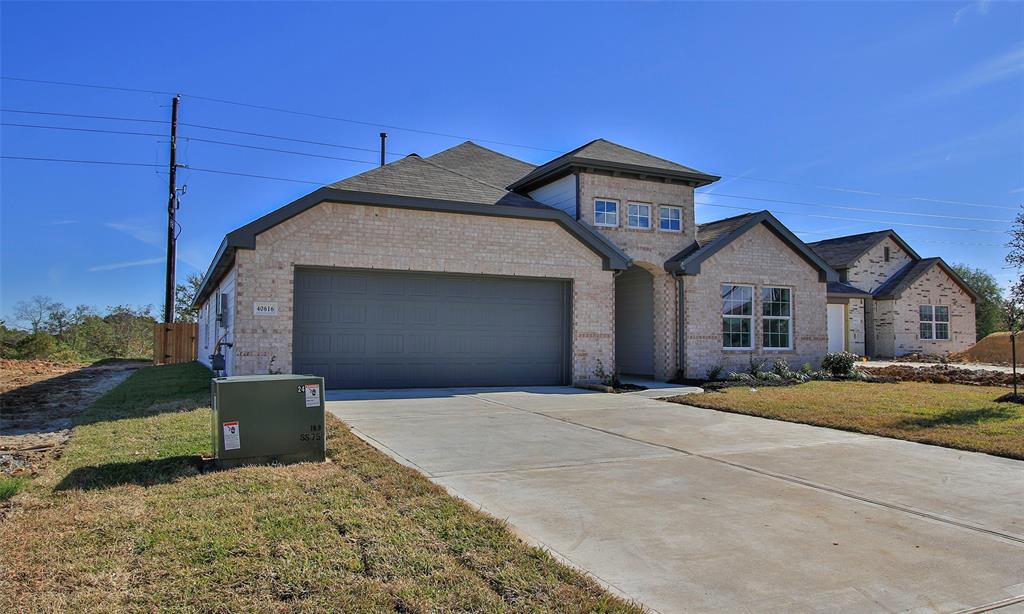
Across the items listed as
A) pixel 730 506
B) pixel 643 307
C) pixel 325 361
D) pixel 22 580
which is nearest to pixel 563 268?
pixel 643 307

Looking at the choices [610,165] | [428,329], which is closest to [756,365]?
[610,165]

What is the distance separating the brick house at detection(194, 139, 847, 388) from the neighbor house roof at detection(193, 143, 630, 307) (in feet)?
0.15

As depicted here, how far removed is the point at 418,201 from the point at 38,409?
318 inches

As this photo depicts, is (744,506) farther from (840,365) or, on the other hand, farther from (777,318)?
(777,318)

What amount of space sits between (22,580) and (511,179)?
64.4 ft

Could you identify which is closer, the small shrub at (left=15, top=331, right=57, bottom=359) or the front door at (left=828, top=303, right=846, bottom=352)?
the small shrub at (left=15, top=331, right=57, bottom=359)

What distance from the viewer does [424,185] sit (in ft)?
50.7

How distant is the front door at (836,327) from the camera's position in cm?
2889

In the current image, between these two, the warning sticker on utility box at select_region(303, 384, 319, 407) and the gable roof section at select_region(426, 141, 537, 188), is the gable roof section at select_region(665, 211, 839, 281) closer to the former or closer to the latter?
the gable roof section at select_region(426, 141, 537, 188)

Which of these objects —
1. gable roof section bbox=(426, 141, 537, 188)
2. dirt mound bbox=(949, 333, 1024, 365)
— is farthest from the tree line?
dirt mound bbox=(949, 333, 1024, 365)

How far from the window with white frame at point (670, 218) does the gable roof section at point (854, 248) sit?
15.3 metres

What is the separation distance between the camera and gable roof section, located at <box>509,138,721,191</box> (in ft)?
58.8

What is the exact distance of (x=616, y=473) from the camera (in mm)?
6461

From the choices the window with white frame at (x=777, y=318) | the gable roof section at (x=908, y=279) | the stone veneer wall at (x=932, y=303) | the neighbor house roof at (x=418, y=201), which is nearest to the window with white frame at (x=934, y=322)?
the stone veneer wall at (x=932, y=303)
